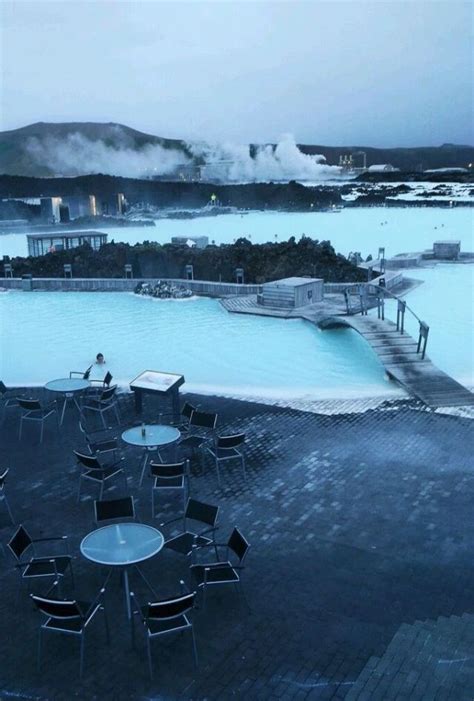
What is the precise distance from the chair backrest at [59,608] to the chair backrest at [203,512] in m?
1.80

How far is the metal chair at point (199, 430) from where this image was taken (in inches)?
341

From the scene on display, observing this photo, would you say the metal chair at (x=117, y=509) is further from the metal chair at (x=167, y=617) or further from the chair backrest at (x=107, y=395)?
the chair backrest at (x=107, y=395)

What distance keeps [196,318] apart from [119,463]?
13015 mm

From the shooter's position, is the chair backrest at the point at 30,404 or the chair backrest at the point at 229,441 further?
the chair backrest at the point at 30,404

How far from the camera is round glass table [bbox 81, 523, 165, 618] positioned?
5.18 metres

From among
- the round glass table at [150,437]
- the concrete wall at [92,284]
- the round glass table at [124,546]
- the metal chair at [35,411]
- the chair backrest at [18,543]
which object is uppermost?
the round glass table at [124,546]

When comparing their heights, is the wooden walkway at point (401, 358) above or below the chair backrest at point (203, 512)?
below

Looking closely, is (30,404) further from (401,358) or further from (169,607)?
(401,358)

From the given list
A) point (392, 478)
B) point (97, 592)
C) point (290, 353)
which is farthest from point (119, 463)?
point (290, 353)

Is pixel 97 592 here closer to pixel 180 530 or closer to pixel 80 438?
Result: pixel 180 530

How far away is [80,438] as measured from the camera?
31.2 ft

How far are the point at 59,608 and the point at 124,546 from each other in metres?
0.79

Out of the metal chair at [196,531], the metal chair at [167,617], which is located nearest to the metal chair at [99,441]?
the metal chair at [196,531]

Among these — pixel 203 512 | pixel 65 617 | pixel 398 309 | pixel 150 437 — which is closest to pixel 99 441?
pixel 150 437
